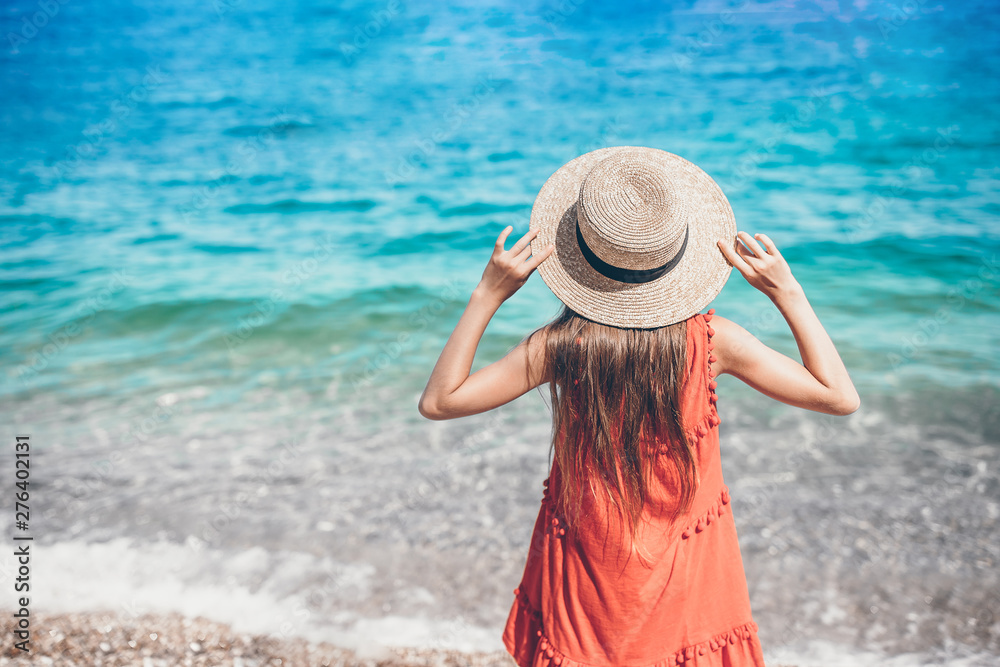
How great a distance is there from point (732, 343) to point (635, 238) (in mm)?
383

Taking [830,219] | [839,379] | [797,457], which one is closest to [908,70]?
[830,219]

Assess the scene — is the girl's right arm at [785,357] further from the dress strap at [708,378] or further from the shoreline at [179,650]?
the shoreline at [179,650]

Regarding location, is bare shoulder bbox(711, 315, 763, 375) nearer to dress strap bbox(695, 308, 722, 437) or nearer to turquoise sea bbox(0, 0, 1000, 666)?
dress strap bbox(695, 308, 722, 437)

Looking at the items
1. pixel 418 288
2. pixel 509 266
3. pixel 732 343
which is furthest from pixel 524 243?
pixel 418 288

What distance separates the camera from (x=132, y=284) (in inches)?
347

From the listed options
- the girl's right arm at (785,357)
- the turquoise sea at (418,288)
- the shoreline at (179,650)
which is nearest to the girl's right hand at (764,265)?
the girl's right arm at (785,357)

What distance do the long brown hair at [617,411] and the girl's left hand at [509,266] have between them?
5.6 inches

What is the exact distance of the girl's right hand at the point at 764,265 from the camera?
155 cm

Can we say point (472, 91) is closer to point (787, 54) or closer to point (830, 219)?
point (787, 54)

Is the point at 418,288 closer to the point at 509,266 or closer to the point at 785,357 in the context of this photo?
the point at 509,266

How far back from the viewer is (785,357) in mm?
1598

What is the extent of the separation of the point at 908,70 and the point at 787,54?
2.47 metres

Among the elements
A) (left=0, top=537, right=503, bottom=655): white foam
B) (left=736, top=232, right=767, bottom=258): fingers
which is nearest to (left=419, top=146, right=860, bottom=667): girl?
(left=736, top=232, right=767, bottom=258): fingers

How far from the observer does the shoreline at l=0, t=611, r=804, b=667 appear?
3043mm
